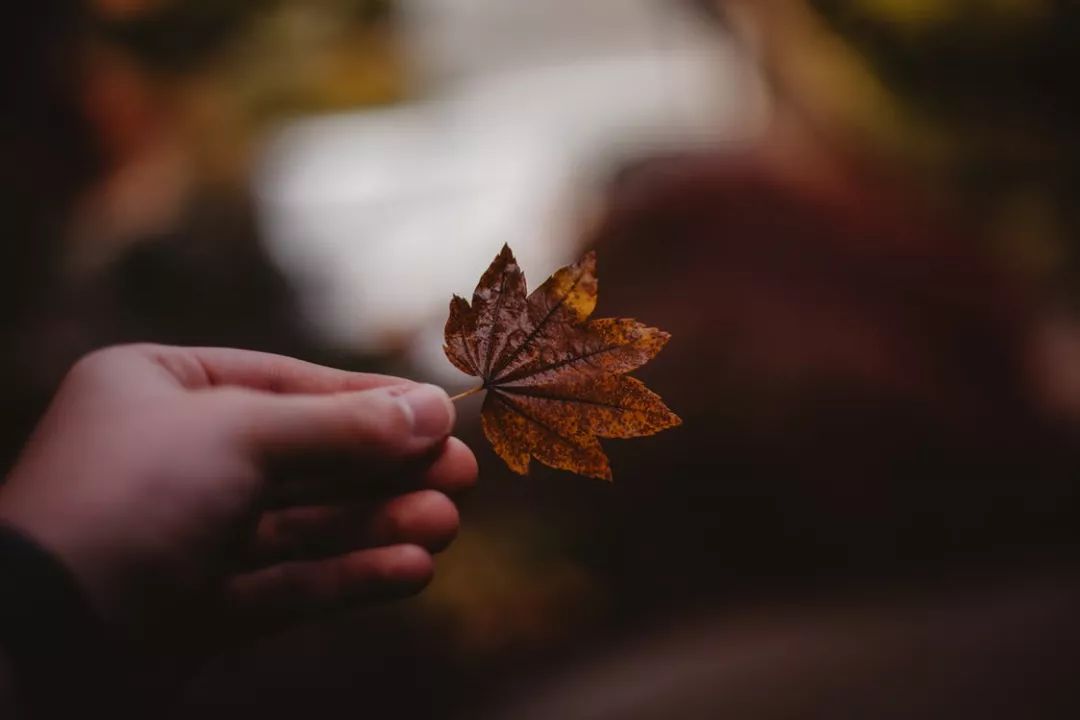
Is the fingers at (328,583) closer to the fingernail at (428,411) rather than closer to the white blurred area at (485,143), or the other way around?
the fingernail at (428,411)

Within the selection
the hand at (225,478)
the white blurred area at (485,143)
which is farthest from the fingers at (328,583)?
the white blurred area at (485,143)

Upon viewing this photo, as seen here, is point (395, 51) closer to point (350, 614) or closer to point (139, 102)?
point (139, 102)

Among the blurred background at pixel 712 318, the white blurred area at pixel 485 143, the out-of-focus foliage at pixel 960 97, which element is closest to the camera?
the out-of-focus foliage at pixel 960 97

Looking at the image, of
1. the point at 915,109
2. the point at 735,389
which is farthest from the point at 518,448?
the point at 915,109

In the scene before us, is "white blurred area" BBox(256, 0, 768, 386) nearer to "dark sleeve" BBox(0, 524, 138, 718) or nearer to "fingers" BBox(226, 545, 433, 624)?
"fingers" BBox(226, 545, 433, 624)

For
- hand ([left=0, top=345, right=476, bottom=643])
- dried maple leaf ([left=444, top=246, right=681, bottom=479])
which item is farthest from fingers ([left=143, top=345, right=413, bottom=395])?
dried maple leaf ([left=444, top=246, right=681, bottom=479])
